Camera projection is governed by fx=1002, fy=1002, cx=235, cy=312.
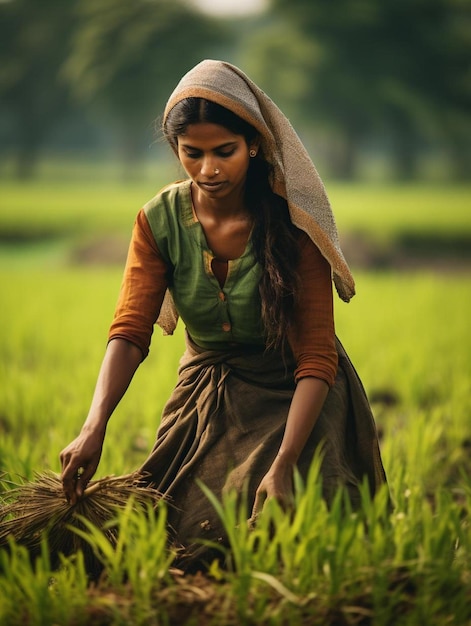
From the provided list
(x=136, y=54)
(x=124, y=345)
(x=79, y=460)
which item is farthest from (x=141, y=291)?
(x=136, y=54)

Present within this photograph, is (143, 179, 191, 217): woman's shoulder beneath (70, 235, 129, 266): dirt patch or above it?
above

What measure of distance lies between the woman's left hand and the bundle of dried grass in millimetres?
278

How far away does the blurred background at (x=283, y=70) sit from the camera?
1207 inches

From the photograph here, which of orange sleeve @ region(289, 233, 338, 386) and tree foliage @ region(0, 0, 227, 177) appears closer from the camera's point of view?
orange sleeve @ region(289, 233, 338, 386)

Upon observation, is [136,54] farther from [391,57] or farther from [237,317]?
[237,317]

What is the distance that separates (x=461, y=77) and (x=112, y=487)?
30016 millimetres

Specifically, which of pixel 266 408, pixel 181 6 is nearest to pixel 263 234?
pixel 266 408

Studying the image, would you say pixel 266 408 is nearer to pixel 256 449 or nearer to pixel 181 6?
pixel 256 449

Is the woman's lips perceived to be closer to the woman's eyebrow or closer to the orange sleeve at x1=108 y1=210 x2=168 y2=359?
the woman's eyebrow

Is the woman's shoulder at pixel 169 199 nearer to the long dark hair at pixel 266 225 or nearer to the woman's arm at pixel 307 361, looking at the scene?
the long dark hair at pixel 266 225

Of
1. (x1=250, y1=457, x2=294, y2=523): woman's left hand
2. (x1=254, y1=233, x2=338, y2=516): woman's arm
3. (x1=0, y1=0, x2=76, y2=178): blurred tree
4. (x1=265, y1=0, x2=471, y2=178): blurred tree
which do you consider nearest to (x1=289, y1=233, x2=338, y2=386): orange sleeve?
(x1=254, y1=233, x2=338, y2=516): woman's arm

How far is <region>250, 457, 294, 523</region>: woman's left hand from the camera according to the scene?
7.25ft

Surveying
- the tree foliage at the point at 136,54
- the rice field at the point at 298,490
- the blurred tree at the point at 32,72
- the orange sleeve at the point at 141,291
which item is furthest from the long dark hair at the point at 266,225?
the blurred tree at the point at 32,72

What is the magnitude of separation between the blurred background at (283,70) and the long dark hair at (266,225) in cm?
2860
